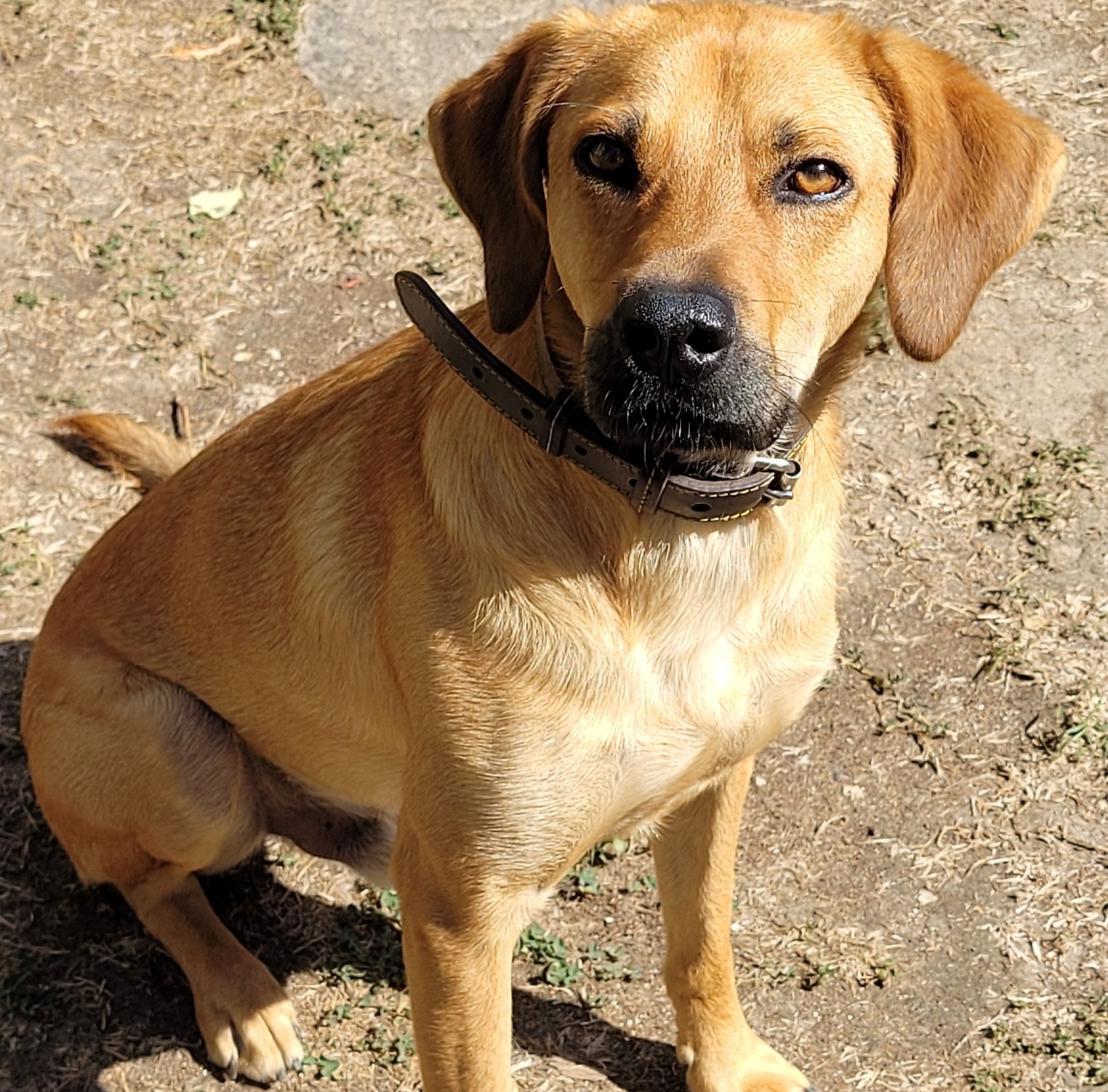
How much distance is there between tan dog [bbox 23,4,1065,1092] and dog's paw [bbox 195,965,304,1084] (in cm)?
56

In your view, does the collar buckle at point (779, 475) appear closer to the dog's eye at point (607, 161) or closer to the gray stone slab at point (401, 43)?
the dog's eye at point (607, 161)

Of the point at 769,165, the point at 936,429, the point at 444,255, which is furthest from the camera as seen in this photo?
the point at 444,255

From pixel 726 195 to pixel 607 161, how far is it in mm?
228

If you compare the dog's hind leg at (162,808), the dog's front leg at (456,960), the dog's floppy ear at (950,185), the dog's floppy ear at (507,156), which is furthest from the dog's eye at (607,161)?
the dog's hind leg at (162,808)

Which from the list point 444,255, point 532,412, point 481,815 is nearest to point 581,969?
point 481,815

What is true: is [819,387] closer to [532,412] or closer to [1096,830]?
[532,412]

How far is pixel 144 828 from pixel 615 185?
203 centimetres

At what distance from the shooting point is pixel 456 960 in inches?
119

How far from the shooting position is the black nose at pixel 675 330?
242 centimetres

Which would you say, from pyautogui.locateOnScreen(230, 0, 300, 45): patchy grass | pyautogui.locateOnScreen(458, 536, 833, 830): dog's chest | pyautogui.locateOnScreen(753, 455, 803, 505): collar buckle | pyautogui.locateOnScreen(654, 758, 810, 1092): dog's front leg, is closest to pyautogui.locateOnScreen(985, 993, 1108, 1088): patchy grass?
pyautogui.locateOnScreen(654, 758, 810, 1092): dog's front leg

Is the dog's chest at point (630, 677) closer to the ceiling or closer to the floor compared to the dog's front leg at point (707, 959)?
closer to the ceiling

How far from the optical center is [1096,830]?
4270 millimetres

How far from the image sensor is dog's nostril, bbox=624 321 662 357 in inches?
95.9

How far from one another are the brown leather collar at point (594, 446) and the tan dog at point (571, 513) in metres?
0.06
